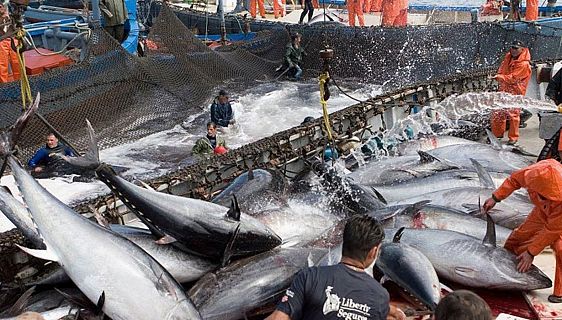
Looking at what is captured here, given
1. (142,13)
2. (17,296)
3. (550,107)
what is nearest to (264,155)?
(17,296)

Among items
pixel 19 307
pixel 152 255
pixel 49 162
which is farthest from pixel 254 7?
pixel 19 307

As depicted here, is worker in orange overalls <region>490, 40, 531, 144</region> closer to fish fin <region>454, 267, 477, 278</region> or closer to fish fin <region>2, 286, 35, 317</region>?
fish fin <region>454, 267, 477, 278</region>

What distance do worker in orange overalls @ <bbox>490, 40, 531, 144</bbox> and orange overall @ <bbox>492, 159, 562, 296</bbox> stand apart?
17.6 ft

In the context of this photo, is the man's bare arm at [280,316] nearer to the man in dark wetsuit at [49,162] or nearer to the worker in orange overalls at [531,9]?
the man in dark wetsuit at [49,162]

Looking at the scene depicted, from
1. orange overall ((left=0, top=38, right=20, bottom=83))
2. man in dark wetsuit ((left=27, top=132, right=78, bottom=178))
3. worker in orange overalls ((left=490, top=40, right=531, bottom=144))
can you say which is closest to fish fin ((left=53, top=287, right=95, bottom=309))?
man in dark wetsuit ((left=27, top=132, right=78, bottom=178))

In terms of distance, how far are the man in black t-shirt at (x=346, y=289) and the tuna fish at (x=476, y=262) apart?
207cm

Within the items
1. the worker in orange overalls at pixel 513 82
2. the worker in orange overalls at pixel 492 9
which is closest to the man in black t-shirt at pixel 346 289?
the worker in orange overalls at pixel 513 82

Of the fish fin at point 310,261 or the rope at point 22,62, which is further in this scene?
the rope at point 22,62

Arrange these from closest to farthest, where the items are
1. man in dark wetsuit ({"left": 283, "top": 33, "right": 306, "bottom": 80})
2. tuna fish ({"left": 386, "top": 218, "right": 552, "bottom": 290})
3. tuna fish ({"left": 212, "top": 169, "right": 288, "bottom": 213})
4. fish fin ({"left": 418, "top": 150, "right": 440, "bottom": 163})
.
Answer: tuna fish ({"left": 386, "top": 218, "right": 552, "bottom": 290}) < tuna fish ({"left": 212, "top": 169, "right": 288, "bottom": 213}) < fish fin ({"left": 418, "top": 150, "right": 440, "bottom": 163}) < man in dark wetsuit ({"left": 283, "top": 33, "right": 306, "bottom": 80})

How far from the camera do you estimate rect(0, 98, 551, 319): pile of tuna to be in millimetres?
3871

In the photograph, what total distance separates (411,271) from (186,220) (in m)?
1.87

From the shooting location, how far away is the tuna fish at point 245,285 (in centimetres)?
421

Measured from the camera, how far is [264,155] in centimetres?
761

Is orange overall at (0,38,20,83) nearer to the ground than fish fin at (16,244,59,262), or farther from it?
farther from it
